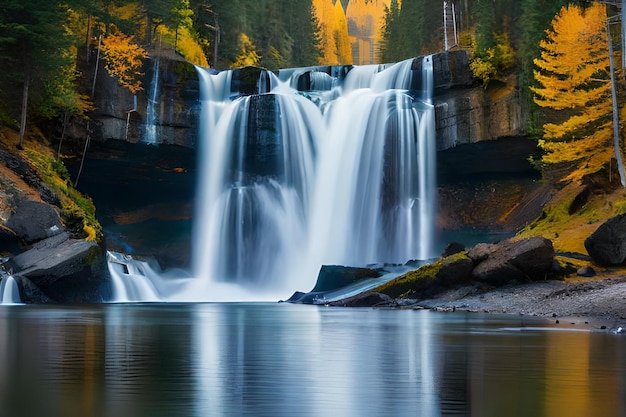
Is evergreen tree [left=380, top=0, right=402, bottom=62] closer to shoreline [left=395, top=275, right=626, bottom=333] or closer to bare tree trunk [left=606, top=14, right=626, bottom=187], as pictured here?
bare tree trunk [left=606, top=14, right=626, bottom=187]

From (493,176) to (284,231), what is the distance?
1174 centimetres

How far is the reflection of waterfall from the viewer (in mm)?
38875

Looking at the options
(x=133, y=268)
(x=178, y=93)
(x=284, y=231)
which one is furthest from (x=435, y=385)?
(x=178, y=93)

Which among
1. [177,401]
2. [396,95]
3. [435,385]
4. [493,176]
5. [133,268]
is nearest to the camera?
[177,401]

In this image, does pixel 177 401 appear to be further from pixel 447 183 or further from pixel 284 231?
pixel 447 183

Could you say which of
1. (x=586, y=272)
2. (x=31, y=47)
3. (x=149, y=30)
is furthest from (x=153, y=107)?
(x=586, y=272)

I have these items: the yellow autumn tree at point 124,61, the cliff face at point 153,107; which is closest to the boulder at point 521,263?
the cliff face at point 153,107

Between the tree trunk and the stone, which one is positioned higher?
the tree trunk

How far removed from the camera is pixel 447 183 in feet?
137

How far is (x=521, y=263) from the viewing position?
22.7 m

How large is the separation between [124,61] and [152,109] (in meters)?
2.73

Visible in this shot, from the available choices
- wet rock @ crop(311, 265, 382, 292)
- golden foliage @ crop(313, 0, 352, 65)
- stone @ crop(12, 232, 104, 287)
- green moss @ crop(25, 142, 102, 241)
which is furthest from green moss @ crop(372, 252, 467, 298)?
golden foliage @ crop(313, 0, 352, 65)

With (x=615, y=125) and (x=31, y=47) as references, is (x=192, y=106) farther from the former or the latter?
(x=615, y=125)

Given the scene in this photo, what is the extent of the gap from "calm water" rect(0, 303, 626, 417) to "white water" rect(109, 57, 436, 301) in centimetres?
2286
